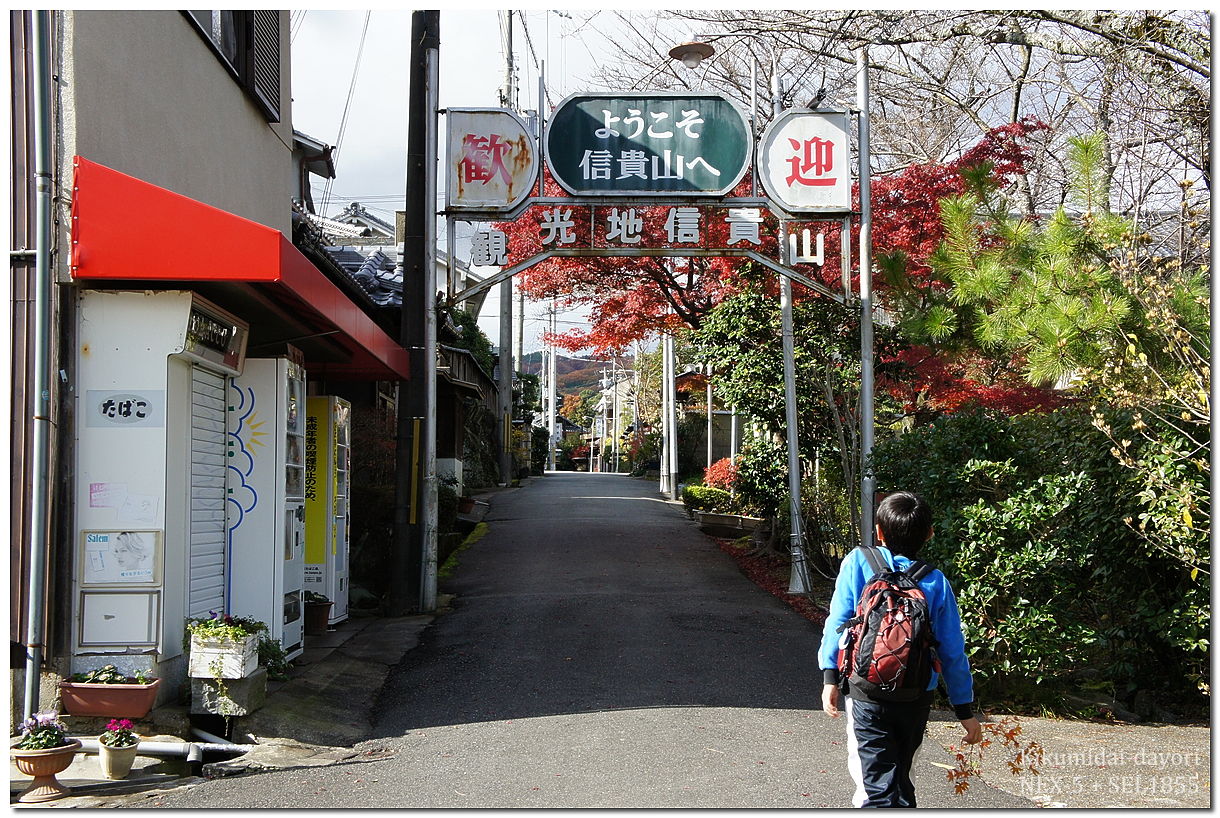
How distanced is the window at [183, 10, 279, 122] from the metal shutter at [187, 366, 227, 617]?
3492mm

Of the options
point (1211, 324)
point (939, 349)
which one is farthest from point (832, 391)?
point (1211, 324)

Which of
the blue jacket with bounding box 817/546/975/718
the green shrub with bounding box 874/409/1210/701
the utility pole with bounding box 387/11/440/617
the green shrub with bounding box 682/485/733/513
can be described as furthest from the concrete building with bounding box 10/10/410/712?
the green shrub with bounding box 682/485/733/513

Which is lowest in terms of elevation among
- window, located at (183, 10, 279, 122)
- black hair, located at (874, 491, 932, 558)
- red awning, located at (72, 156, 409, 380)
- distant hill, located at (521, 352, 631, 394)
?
black hair, located at (874, 491, 932, 558)

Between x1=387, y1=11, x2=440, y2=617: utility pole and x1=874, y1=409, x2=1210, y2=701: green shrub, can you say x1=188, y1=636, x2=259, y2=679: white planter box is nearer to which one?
x1=874, y1=409, x2=1210, y2=701: green shrub

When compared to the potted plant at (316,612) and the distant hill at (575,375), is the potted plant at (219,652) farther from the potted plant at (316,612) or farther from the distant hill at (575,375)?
the distant hill at (575,375)

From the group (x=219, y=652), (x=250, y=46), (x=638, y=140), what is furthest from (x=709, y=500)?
(x=219, y=652)

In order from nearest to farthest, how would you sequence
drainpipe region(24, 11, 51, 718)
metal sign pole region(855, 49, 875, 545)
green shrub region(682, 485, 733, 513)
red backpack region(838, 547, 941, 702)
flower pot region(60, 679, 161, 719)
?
red backpack region(838, 547, 941, 702) → drainpipe region(24, 11, 51, 718) → flower pot region(60, 679, 161, 719) → metal sign pole region(855, 49, 875, 545) → green shrub region(682, 485, 733, 513)

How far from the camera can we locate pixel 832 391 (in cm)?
1366

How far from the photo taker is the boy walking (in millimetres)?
4488

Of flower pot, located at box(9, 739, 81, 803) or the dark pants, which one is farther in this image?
flower pot, located at box(9, 739, 81, 803)

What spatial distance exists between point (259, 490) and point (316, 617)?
9.47 feet

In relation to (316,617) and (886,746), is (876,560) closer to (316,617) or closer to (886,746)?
(886,746)

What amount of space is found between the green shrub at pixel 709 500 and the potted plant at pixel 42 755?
1654 centimetres

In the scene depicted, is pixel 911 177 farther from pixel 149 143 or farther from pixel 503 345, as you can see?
pixel 503 345
